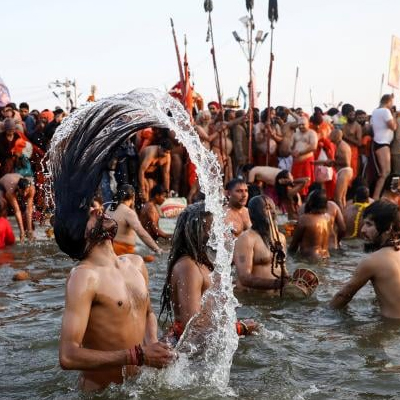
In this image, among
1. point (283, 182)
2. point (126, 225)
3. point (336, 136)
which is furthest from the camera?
point (336, 136)

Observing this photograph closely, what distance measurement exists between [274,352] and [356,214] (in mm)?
5646

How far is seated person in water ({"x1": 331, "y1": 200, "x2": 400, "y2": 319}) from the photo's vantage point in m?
5.66

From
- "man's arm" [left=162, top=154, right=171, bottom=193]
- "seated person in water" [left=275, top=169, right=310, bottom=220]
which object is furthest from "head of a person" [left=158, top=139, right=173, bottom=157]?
"seated person in water" [left=275, top=169, right=310, bottom=220]

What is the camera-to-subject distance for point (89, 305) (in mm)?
3535

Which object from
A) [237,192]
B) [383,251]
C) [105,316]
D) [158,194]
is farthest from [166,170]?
[105,316]

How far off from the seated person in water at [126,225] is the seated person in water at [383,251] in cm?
414

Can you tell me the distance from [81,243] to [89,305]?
0.30 metres

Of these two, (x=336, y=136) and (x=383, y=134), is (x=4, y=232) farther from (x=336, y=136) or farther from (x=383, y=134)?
(x=383, y=134)

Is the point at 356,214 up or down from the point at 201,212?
down

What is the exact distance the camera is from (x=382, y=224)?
223 inches

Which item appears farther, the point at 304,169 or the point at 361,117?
the point at 361,117

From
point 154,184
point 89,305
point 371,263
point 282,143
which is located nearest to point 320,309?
point 371,263

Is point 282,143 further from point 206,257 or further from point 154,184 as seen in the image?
point 206,257

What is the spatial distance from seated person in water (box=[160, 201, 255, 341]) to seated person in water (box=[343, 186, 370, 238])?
6.47m
